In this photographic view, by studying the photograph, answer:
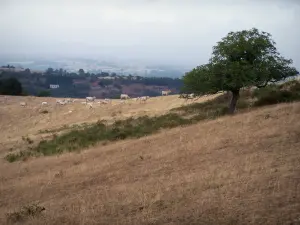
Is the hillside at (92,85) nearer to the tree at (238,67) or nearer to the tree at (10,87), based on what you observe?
the tree at (10,87)

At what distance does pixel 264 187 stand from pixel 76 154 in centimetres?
1034

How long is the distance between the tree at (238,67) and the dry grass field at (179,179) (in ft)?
10.6

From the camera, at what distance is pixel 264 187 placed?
8.07 meters

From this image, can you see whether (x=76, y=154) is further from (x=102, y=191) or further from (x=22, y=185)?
(x=102, y=191)

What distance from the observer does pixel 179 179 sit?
9.96 meters

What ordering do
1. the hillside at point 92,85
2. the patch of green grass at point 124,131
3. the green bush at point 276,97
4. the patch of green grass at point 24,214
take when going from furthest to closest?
1. the hillside at point 92,85
2. the green bush at point 276,97
3. the patch of green grass at point 124,131
4. the patch of green grass at point 24,214

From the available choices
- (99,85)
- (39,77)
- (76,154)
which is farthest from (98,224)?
(39,77)

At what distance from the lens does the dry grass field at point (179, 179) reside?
734cm

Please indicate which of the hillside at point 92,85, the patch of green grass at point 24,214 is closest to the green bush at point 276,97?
the patch of green grass at point 24,214

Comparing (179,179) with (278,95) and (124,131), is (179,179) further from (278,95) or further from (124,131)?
(278,95)

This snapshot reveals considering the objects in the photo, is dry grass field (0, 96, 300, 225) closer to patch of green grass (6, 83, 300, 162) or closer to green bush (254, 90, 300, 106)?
patch of green grass (6, 83, 300, 162)

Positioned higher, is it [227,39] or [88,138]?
[227,39]

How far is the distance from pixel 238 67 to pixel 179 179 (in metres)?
12.4

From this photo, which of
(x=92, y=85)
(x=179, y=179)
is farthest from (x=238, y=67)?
(x=92, y=85)
